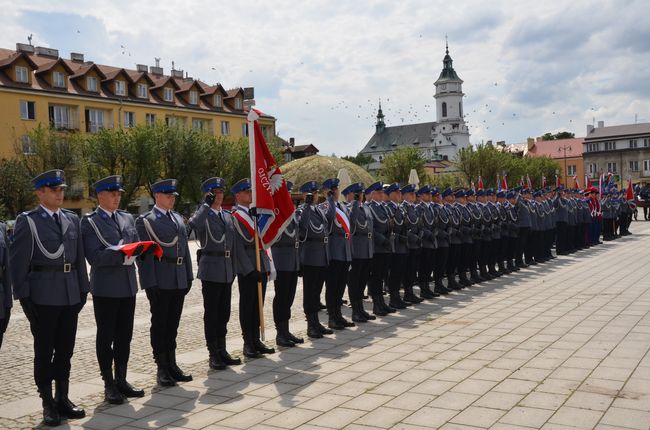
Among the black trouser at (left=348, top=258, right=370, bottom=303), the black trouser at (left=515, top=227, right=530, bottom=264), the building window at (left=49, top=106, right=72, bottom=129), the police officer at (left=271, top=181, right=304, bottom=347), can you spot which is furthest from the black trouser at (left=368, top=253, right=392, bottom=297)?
the building window at (left=49, top=106, right=72, bottom=129)

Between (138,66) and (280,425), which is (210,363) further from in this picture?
(138,66)

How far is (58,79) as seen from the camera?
4444cm

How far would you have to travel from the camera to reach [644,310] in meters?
10.4

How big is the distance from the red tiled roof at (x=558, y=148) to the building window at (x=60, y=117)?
222 ft

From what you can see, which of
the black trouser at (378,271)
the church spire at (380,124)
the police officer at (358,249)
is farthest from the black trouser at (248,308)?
the church spire at (380,124)

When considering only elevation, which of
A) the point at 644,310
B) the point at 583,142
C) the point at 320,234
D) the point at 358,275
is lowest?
the point at 644,310

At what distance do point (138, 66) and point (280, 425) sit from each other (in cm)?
5452

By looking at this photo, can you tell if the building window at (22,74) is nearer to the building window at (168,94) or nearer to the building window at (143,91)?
the building window at (143,91)

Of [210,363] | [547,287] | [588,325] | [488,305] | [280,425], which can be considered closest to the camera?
[280,425]

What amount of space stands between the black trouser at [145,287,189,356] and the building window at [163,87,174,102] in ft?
156

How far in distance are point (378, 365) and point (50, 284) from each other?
141 inches

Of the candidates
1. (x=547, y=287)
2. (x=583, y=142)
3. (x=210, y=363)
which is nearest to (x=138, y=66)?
(x=547, y=287)

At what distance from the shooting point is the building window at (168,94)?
52469mm

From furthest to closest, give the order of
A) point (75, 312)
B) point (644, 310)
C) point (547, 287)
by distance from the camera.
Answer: point (547, 287), point (644, 310), point (75, 312)
